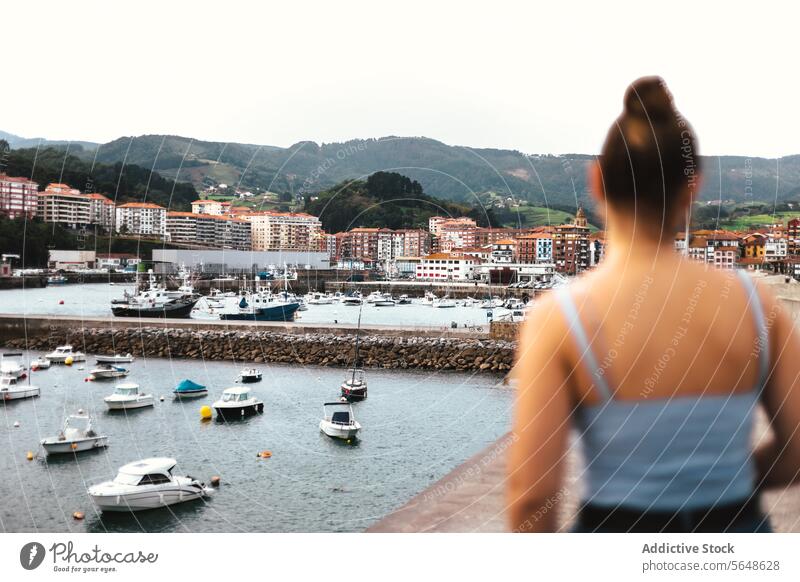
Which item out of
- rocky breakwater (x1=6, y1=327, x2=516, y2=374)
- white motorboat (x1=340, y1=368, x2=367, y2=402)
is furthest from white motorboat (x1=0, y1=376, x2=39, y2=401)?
white motorboat (x1=340, y1=368, x2=367, y2=402)

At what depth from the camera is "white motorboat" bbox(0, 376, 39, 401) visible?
26.0 ft

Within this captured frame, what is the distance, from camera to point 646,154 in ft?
2.46

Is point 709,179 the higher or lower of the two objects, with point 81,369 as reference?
higher

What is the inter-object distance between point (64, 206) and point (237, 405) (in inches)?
197

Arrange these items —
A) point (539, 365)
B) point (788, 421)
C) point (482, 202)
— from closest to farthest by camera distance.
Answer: point (539, 365)
point (788, 421)
point (482, 202)

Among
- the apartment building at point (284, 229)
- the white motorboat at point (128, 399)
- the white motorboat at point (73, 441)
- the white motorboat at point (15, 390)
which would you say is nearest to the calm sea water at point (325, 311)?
the white motorboat at point (15, 390)

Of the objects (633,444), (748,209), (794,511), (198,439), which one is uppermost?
(748,209)

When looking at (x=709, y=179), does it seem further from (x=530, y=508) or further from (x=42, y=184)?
(x=42, y=184)

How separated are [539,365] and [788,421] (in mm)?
328

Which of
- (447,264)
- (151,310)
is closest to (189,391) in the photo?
(447,264)

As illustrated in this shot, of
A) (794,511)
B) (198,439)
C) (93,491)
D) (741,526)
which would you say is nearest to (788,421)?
(741,526)

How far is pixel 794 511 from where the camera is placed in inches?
39.3

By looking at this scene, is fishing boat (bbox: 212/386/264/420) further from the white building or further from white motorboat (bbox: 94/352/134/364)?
white motorboat (bbox: 94/352/134/364)

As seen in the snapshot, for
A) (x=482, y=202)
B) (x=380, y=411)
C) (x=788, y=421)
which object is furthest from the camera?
(x=380, y=411)
